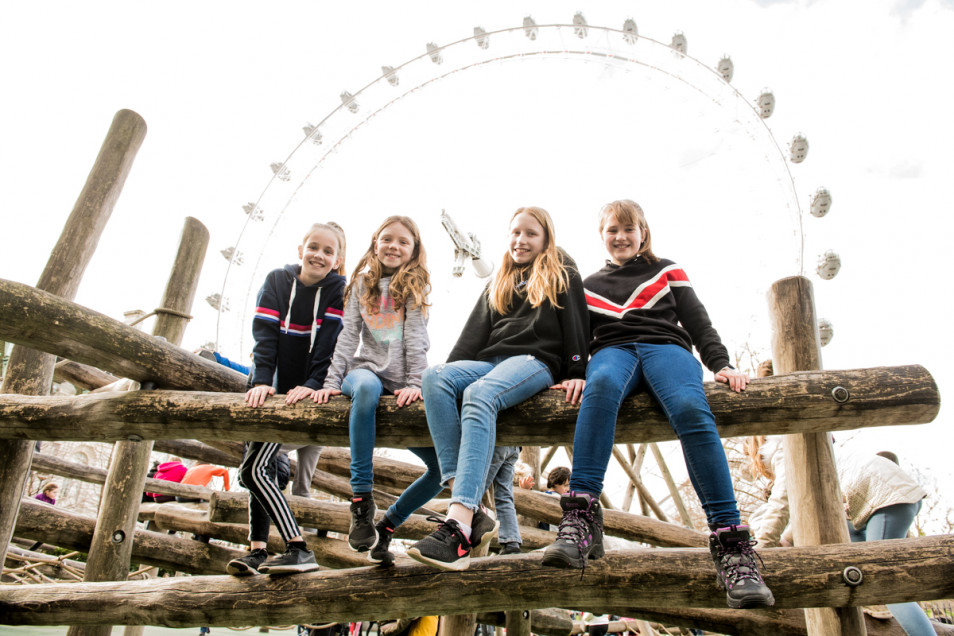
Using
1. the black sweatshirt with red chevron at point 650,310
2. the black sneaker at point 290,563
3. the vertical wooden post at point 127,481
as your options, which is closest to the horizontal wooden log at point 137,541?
the vertical wooden post at point 127,481

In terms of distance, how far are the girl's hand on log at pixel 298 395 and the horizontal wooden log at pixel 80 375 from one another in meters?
3.43

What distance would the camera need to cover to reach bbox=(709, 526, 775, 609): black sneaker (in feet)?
7.04

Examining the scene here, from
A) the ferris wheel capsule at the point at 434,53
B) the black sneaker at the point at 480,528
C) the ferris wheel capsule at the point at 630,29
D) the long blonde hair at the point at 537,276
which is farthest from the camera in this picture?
the ferris wheel capsule at the point at 434,53

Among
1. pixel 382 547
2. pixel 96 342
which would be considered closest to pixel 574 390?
pixel 382 547

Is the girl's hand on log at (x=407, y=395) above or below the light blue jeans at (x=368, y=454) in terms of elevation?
above

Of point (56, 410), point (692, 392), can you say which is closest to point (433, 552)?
point (692, 392)

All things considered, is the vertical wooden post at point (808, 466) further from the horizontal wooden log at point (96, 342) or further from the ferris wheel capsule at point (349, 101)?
the ferris wheel capsule at point (349, 101)

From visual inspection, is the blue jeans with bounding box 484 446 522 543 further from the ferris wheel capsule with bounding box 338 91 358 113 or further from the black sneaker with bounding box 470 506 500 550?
the ferris wheel capsule with bounding box 338 91 358 113

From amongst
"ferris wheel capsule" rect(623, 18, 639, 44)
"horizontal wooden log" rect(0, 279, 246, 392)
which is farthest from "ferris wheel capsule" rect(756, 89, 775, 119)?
"horizontal wooden log" rect(0, 279, 246, 392)

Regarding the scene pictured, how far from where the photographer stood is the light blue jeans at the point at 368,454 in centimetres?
274

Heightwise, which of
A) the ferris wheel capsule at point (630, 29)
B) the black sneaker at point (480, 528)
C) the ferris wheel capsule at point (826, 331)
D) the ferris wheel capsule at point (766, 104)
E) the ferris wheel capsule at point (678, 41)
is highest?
the ferris wheel capsule at point (630, 29)

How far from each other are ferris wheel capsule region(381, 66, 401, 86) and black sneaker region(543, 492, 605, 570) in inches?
655

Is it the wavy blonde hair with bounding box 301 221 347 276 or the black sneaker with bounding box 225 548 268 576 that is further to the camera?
the wavy blonde hair with bounding box 301 221 347 276

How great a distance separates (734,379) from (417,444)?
1.50 meters
